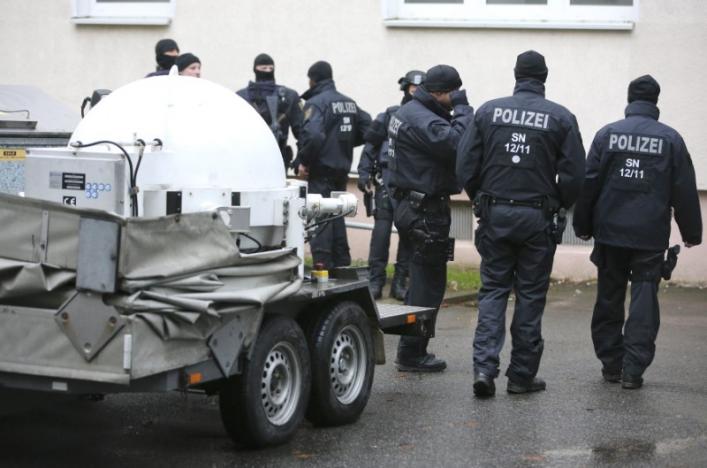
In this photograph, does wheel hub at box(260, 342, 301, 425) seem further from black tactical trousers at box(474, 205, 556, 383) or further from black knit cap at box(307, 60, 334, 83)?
black knit cap at box(307, 60, 334, 83)

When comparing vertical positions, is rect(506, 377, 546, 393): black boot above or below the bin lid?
below

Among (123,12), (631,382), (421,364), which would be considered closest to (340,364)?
(421,364)

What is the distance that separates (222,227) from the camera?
20.9 feet

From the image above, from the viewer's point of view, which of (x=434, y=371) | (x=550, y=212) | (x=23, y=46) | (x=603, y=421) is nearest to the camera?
(x=603, y=421)

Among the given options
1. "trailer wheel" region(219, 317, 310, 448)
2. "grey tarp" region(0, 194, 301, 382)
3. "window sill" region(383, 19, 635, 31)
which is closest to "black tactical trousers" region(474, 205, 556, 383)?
"trailer wheel" region(219, 317, 310, 448)

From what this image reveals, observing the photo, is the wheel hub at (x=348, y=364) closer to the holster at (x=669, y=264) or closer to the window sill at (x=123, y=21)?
the holster at (x=669, y=264)

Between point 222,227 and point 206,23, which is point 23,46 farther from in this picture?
point 222,227

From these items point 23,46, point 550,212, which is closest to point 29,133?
point 550,212

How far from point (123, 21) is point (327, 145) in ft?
11.2

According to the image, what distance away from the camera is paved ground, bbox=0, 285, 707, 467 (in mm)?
6699

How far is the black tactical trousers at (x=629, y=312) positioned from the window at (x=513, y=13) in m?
4.79

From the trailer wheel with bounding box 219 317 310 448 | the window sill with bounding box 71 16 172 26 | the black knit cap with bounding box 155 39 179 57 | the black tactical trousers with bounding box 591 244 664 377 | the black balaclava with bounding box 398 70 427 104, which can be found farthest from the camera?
the window sill with bounding box 71 16 172 26

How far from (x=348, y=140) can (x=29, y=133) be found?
4.52 metres

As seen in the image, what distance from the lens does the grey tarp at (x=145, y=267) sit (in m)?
5.79
